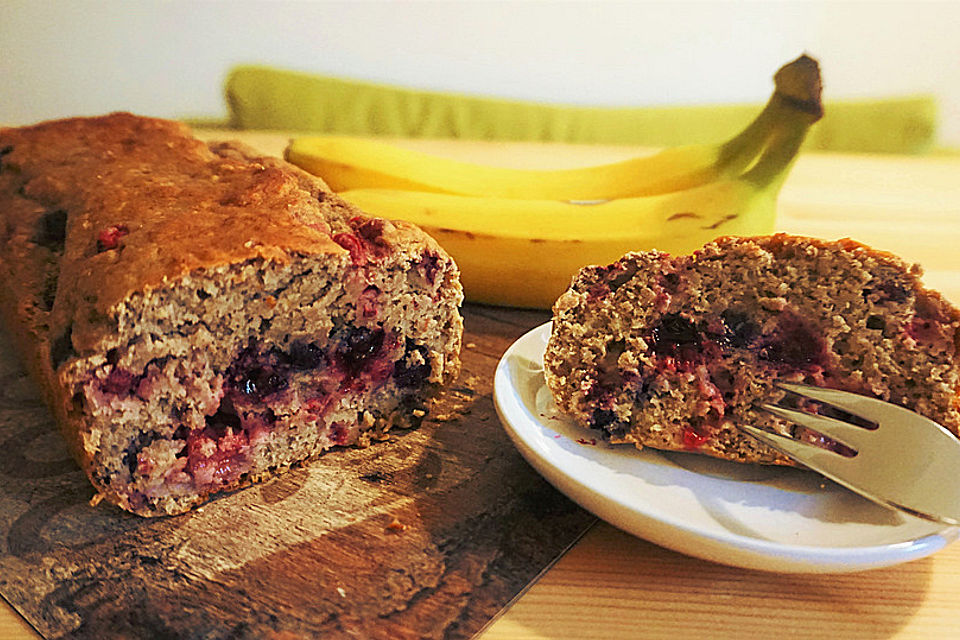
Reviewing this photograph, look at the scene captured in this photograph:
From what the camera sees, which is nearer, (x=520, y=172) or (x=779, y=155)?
(x=779, y=155)

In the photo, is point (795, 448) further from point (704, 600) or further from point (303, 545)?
point (303, 545)

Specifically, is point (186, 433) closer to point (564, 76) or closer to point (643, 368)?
point (643, 368)

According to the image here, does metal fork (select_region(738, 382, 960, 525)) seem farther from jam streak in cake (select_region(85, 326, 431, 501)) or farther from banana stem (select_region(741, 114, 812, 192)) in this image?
banana stem (select_region(741, 114, 812, 192))

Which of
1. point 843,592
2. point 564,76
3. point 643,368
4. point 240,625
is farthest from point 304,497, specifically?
point 564,76

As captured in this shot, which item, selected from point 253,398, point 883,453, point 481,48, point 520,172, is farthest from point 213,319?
point 481,48

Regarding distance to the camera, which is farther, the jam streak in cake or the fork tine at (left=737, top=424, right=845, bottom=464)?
the jam streak in cake

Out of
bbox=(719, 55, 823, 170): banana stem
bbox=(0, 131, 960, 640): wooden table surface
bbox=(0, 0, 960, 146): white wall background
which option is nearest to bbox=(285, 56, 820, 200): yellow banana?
bbox=(719, 55, 823, 170): banana stem
